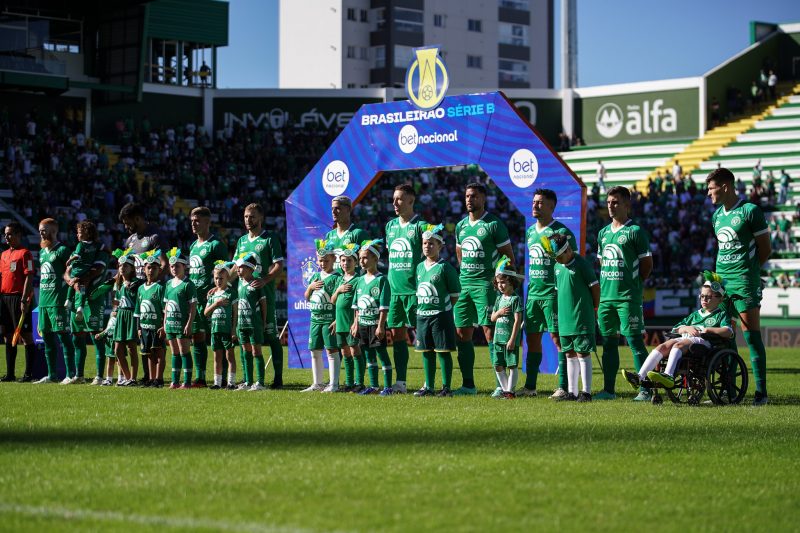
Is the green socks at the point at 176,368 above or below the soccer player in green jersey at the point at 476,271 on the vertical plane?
below

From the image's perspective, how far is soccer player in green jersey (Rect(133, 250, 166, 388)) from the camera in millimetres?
15641

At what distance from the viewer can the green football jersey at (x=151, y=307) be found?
15617 millimetres

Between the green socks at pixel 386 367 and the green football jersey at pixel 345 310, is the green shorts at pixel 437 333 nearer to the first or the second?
the green socks at pixel 386 367

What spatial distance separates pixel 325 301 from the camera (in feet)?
48.4

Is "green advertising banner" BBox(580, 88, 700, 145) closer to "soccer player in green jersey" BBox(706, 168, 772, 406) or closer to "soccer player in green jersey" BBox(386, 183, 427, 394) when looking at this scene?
"soccer player in green jersey" BBox(386, 183, 427, 394)

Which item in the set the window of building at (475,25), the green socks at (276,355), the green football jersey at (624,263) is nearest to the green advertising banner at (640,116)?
the green socks at (276,355)

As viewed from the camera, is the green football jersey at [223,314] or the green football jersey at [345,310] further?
the green football jersey at [223,314]

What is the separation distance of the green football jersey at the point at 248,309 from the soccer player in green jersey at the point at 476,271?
258 cm

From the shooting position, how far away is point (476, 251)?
14477 mm

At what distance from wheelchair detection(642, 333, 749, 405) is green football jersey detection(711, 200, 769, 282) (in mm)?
781

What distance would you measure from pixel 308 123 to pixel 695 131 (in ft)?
50.8

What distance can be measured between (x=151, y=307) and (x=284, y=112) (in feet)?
111

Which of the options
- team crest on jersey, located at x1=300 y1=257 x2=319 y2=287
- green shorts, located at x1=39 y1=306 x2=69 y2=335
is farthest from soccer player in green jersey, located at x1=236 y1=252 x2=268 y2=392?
team crest on jersey, located at x1=300 y1=257 x2=319 y2=287

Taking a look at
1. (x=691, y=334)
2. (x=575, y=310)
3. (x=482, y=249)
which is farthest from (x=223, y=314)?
(x=691, y=334)
